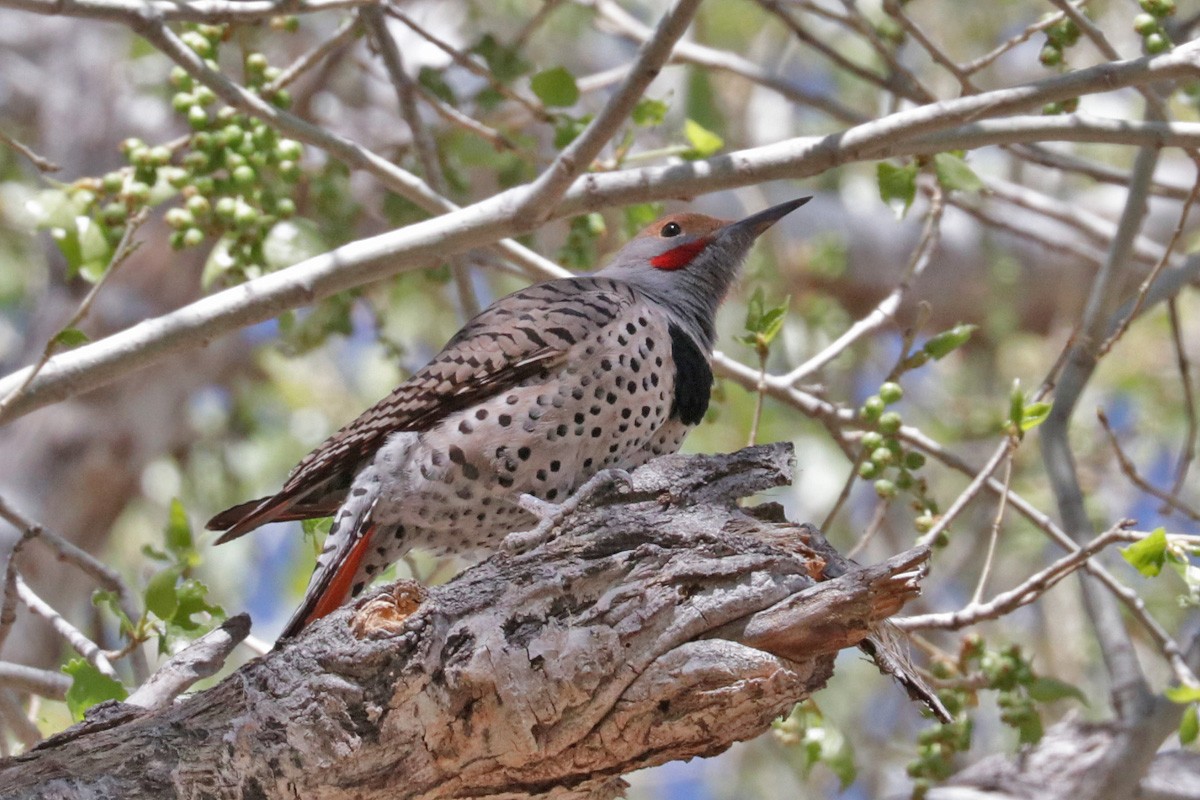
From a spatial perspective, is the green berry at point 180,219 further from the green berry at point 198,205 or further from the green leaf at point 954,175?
the green leaf at point 954,175

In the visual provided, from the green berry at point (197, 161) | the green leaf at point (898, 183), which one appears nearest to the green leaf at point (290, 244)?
the green berry at point (197, 161)

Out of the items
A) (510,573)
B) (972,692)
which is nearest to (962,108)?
(510,573)

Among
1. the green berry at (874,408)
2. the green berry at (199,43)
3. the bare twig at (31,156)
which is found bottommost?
the green berry at (874,408)

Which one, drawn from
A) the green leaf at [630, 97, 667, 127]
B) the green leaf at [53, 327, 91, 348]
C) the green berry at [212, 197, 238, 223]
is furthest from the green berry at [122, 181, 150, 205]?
the green leaf at [630, 97, 667, 127]

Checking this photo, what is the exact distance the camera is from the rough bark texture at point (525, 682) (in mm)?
2488

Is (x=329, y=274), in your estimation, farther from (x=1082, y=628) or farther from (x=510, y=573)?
(x=1082, y=628)

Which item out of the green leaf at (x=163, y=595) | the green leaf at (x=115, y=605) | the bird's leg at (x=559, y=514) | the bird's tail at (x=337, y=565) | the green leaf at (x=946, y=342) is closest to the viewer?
the bird's leg at (x=559, y=514)

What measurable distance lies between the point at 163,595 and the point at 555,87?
188 cm

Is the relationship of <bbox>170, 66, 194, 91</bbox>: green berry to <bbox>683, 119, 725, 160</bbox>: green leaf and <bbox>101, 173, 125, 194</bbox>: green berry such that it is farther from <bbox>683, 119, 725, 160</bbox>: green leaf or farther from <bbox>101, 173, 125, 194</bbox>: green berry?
<bbox>683, 119, 725, 160</bbox>: green leaf

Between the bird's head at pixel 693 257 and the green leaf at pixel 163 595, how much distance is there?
1630mm

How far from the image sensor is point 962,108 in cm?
327

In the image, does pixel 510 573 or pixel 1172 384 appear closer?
pixel 510 573

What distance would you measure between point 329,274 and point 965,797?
2598 mm

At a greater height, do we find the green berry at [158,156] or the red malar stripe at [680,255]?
the green berry at [158,156]
